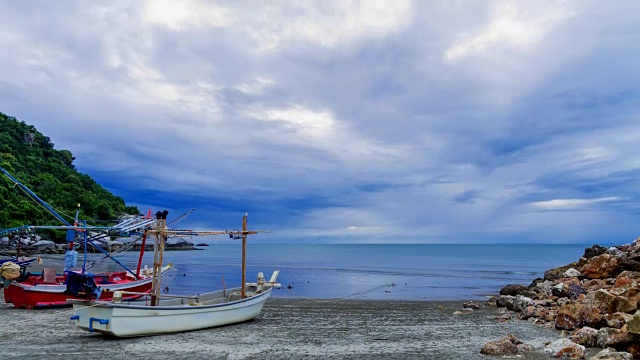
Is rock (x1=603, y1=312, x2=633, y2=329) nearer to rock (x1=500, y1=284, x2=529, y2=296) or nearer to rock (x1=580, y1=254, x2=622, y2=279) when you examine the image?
rock (x1=580, y1=254, x2=622, y2=279)

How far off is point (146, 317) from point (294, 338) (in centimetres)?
506

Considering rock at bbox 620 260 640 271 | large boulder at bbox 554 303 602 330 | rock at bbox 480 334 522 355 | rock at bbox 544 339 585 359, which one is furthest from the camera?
rock at bbox 620 260 640 271

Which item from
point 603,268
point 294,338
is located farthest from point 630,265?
point 294,338

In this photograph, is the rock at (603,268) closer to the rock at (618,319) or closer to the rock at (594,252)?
the rock at (594,252)

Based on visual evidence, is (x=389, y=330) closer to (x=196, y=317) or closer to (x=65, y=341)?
(x=196, y=317)

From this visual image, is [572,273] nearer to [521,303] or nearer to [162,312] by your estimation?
[521,303]

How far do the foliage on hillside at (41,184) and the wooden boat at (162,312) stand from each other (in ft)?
181

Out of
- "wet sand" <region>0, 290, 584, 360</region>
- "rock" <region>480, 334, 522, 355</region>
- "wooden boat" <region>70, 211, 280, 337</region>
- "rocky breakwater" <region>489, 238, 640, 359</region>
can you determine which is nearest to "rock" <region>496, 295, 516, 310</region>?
"rocky breakwater" <region>489, 238, 640, 359</region>

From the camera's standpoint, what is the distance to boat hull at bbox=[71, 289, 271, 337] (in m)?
15.8

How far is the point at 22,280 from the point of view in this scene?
23.3 meters

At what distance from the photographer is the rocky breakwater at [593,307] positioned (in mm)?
13328

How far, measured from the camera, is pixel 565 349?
13.8 meters

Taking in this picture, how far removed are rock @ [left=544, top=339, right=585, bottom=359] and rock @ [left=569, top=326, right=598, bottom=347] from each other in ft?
1.54

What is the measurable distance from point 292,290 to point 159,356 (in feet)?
84.0
